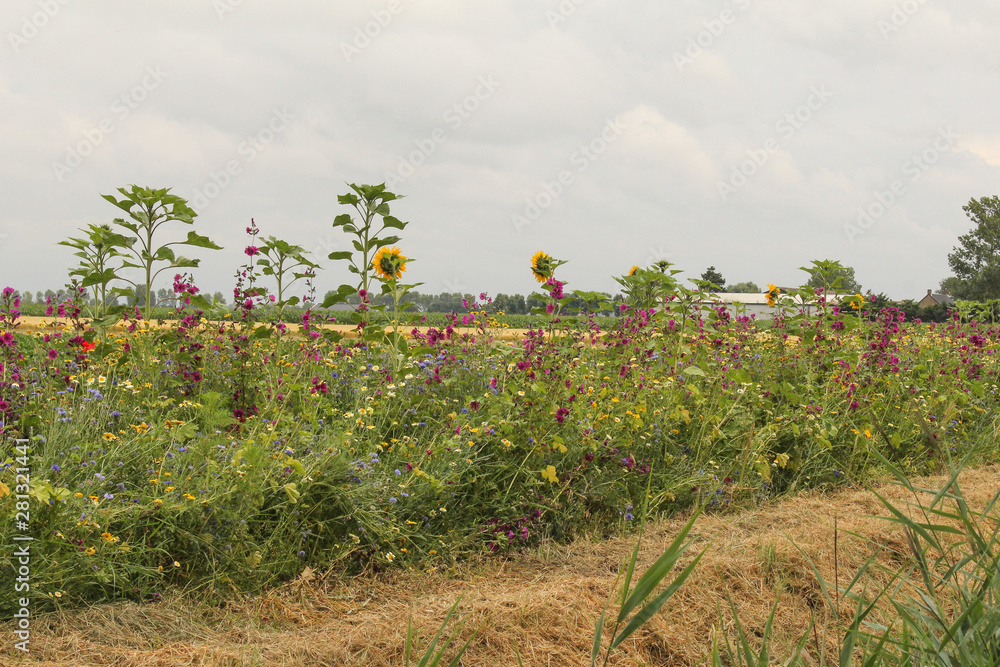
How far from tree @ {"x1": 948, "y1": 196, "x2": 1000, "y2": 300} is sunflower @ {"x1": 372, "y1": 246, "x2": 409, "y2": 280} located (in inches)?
1979

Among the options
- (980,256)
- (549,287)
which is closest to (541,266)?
(549,287)

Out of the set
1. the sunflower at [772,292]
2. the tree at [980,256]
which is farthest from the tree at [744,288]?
the sunflower at [772,292]

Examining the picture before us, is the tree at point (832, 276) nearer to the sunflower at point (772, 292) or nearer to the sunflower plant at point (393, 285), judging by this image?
the sunflower at point (772, 292)

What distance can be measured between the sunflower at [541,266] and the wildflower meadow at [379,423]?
17 mm

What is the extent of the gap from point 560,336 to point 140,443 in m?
2.85

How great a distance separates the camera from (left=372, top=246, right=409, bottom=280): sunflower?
500 centimetres

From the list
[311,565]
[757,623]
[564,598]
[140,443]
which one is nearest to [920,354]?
[757,623]

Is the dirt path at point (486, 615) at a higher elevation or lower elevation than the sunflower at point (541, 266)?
lower

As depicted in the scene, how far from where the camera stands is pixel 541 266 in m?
5.07

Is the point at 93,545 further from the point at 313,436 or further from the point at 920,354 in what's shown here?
the point at 920,354

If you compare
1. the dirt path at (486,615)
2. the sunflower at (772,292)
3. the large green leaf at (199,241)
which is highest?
the large green leaf at (199,241)

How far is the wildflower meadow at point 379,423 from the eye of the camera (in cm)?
310

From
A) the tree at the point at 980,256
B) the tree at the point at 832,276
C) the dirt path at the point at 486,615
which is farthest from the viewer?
the tree at the point at 980,256

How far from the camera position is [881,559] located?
143 inches
